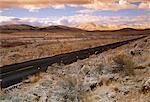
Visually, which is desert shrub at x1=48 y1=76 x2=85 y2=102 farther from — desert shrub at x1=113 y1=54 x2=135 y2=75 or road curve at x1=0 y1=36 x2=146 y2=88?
road curve at x1=0 y1=36 x2=146 y2=88

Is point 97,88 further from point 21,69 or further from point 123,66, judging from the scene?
point 21,69

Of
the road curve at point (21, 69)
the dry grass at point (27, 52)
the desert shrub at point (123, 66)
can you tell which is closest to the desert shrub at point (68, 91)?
the desert shrub at point (123, 66)

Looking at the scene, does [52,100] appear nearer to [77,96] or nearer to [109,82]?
[77,96]

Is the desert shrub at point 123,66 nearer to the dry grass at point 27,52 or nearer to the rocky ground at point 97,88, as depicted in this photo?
the rocky ground at point 97,88

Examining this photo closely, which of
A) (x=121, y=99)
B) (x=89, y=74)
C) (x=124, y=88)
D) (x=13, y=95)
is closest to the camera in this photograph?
(x=121, y=99)

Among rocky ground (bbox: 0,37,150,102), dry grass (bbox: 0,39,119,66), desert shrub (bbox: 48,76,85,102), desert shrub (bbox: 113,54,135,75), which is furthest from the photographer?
dry grass (bbox: 0,39,119,66)

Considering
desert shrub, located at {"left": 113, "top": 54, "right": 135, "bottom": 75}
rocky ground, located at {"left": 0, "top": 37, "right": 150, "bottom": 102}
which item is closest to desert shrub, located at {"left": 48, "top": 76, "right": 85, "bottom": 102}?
rocky ground, located at {"left": 0, "top": 37, "right": 150, "bottom": 102}

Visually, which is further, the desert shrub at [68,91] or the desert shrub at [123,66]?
the desert shrub at [123,66]

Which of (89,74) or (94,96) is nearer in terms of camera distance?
(94,96)

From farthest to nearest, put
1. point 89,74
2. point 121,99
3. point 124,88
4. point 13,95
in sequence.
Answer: point 89,74 < point 13,95 < point 124,88 < point 121,99

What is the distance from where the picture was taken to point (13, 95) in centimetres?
1539

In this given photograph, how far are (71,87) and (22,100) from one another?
223 cm

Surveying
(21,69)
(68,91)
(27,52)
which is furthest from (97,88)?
(27,52)

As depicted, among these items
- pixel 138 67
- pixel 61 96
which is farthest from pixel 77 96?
pixel 138 67
